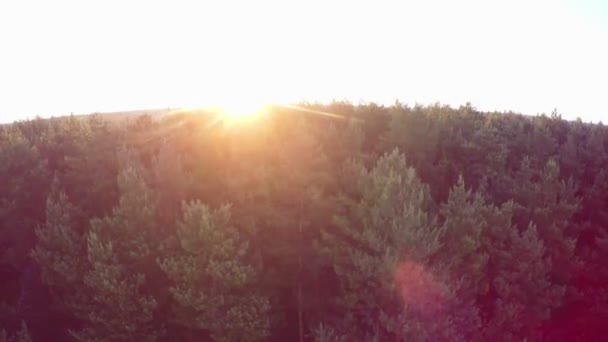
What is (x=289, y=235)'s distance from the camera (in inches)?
1043

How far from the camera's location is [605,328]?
31.1 m

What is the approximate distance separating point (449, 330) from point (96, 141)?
18513 millimetres

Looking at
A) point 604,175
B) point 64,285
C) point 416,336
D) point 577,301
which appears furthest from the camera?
point 604,175

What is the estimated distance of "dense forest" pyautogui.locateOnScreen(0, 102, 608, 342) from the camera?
2305cm

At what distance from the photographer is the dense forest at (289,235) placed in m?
23.0

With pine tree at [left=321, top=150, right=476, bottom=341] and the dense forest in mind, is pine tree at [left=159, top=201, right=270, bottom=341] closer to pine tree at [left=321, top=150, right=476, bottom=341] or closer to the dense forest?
the dense forest

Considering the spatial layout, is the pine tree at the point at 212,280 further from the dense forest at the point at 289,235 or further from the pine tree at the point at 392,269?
the pine tree at the point at 392,269

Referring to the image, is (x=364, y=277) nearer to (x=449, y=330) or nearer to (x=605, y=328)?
(x=449, y=330)

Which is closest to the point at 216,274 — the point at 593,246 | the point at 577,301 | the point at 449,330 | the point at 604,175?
the point at 449,330

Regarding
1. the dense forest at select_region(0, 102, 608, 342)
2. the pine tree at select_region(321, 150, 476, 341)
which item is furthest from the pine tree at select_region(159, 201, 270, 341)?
the pine tree at select_region(321, 150, 476, 341)

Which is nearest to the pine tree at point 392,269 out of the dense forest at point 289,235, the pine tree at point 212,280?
the dense forest at point 289,235

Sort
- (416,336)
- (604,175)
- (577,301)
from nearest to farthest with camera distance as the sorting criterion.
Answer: (416,336)
(577,301)
(604,175)

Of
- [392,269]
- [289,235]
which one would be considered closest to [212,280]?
[289,235]

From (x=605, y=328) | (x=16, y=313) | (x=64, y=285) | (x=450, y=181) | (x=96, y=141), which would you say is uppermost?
(x=96, y=141)
